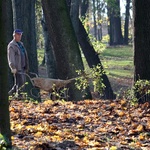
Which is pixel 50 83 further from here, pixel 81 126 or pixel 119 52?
pixel 119 52

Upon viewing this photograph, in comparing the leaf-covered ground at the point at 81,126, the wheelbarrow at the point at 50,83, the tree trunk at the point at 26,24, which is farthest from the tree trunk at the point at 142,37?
the tree trunk at the point at 26,24

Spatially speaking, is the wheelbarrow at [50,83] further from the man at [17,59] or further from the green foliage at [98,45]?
the green foliage at [98,45]

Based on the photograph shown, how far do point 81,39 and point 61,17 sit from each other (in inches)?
212

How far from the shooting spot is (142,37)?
9.74 metres

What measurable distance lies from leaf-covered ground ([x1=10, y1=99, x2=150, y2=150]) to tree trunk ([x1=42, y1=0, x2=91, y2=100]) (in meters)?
2.62

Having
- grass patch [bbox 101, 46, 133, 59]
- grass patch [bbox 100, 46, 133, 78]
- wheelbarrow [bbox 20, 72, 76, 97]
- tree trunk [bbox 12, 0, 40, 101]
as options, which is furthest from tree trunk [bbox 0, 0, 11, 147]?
grass patch [bbox 101, 46, 133, 59]

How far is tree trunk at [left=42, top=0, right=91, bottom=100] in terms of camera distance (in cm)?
1177

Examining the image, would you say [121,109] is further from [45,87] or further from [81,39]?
[81,39]

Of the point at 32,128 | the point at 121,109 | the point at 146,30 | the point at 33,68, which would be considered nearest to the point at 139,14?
the point at 146,30

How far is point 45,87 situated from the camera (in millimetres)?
10852

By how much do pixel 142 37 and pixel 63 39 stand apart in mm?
2707

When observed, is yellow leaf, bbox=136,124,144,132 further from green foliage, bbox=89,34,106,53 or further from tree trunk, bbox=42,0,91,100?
green foliage, bbox=89,34,106,53

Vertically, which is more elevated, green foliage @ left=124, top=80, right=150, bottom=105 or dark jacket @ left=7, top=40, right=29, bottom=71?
dark jacket @ left=7, top=40, right=29, bottom=71

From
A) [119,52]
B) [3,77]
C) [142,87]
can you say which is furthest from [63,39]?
[119,52]
